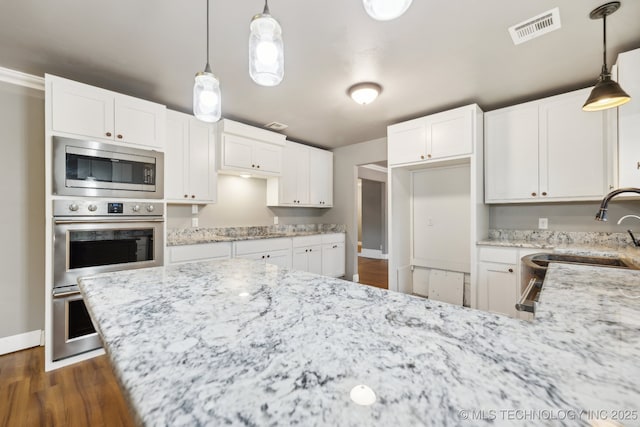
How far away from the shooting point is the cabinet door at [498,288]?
2674 millimetres

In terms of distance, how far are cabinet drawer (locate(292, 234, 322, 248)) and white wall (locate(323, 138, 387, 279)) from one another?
681 mm

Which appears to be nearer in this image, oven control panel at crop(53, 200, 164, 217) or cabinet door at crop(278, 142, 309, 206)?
oven control panel at crop(53, 200, 164, 217)

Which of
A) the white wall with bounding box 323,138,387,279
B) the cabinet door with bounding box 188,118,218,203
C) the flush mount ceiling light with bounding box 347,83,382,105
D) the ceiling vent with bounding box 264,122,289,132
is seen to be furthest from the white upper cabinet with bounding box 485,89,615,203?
the cabinet door with bounding box 188,118,218,203

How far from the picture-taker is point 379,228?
7.41 metres

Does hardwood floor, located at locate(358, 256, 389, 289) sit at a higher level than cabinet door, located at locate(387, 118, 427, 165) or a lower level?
lower

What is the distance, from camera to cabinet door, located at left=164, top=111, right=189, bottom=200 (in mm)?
2914

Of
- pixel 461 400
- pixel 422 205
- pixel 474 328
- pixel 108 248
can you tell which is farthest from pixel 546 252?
pixel 108 248

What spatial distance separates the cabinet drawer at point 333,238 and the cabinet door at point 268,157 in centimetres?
124

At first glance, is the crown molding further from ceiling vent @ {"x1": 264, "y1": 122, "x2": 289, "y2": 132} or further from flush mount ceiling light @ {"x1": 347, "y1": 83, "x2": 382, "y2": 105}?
flush mount ceiling light @ {"x1": 347, "y1": 83, "x2": 382, "y2": 105}

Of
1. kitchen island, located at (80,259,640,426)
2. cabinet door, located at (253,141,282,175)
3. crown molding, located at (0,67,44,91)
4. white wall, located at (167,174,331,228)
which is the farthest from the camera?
cabinet door, located at (253,141,282,175)

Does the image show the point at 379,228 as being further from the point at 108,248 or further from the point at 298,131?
the point at 108,248

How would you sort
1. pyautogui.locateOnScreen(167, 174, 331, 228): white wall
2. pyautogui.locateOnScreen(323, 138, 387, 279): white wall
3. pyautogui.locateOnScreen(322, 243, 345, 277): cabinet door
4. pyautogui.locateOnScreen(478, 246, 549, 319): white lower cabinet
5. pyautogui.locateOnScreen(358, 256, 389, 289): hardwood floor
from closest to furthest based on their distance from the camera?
pyautogui.locateOnScreen(478, 246, 549, 319): white lower cabinet, pyautogui.locateOnScreen(167, 174, 331, 228): white wall, pyautogui.locateOnScreen(322, 243, 345, 277): cabinet door, pyautogui.locateOnScreen(323, 138, 387, 279): white wall, pyautogui.locateOnScreen(358, 256, 389, 289): hardwood floor

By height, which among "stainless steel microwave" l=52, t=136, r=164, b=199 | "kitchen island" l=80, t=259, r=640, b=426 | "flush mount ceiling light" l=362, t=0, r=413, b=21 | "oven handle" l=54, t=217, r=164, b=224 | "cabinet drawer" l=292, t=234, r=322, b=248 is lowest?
"cabinet drawer" l=292, t=234, r=322, b=248

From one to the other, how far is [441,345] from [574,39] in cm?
254
